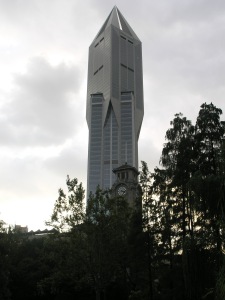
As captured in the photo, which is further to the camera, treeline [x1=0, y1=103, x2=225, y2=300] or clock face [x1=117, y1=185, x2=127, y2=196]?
clock face [x1=117, y1=185, x2=127, y2=196]

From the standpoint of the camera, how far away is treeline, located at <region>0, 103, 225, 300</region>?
66.0 feet

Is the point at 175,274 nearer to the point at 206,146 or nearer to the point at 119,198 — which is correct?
the point at 206,146

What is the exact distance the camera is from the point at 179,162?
28766 millimetres

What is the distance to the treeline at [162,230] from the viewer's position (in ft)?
66.0

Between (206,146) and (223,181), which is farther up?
(206,146)

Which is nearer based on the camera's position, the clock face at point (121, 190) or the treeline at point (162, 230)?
the treeline at point (162, 230)

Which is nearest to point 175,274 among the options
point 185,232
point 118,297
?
point 185,232

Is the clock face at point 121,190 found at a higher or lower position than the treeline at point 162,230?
higher

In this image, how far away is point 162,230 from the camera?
31.3 metres

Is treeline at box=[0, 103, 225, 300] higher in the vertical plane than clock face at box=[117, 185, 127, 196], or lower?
lower

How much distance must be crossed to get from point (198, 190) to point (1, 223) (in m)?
35.2

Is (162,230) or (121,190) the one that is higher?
(121,190)

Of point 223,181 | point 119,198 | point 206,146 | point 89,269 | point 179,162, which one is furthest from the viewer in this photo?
point 119,198

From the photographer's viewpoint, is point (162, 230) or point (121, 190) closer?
point (162, 230)
